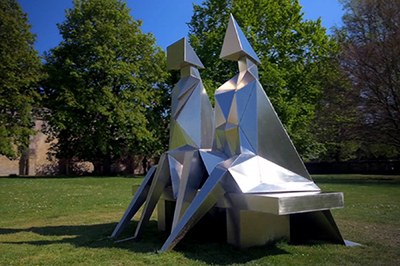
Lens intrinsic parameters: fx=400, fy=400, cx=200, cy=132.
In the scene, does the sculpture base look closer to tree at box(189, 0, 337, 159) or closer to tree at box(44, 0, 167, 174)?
tree at box(189, 0, 337, 159)

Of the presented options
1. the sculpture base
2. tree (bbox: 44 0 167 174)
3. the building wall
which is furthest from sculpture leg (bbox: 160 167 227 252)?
the building wall

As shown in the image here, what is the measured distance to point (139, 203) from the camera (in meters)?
9.77

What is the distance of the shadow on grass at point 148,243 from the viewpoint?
24.1ft

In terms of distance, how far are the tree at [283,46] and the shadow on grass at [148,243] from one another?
20.0m

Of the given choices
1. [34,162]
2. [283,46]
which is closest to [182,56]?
[283,46]

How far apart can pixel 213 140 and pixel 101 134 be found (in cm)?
2365

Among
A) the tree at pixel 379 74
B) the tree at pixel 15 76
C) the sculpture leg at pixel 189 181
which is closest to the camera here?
the sculpture leg at pixel 189 181

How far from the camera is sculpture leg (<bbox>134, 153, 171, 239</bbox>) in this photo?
911 centimetres

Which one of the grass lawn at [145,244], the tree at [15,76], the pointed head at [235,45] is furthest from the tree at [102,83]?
the pointed head at [235,45]

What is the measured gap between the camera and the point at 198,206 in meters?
7.68

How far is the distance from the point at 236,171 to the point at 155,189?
2.31 metres

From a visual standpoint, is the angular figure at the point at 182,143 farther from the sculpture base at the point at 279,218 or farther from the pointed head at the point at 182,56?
the sculpture base at the point at 279,218

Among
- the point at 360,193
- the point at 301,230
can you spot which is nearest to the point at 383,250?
the point at 301,230

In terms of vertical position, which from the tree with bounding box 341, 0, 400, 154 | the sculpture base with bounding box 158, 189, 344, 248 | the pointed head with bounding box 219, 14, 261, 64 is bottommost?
the sculpture base with bounding box 158, 189, 344, 248
